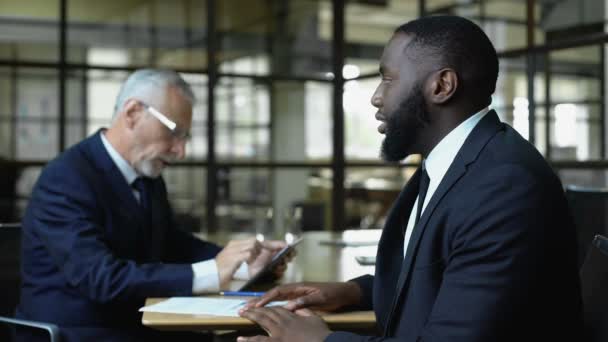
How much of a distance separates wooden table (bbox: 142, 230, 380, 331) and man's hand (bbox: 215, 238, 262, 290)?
0.13 meters

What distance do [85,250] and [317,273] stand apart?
2.24 feet

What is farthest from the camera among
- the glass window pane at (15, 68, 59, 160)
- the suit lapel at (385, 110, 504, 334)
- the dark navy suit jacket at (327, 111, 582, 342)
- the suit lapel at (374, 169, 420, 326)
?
the glass window pane at (15, 68, 59, 160)

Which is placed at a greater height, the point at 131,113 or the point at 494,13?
the point at 494,13

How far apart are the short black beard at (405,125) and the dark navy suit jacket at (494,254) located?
111 mm

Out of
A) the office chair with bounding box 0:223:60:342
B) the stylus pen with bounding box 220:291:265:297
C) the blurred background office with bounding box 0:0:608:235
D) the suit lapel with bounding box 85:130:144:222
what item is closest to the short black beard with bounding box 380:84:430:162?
the stylus pen with bounding box 220:291:265:297

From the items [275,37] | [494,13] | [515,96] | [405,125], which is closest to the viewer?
[405,125]

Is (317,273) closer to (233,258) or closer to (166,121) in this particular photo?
(233,258)

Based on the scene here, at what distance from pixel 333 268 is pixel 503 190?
1.25 m

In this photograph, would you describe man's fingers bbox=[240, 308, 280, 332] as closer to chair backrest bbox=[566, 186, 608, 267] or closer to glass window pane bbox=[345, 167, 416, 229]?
chair backrest bbox=[566, 186, 608, 267]

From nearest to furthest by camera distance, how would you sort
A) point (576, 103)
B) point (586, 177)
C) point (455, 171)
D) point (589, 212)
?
point (455, 171) → point (589, 212) → point (586, 177) → point (576, 103)

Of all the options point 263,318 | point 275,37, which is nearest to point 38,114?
point 275,37

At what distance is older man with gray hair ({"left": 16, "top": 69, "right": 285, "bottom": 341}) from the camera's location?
1.99 m

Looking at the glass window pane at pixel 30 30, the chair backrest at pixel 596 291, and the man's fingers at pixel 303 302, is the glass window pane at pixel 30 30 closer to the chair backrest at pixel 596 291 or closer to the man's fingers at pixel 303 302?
the man's fingers at pixel 303 302

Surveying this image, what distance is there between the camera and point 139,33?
4918 mm
